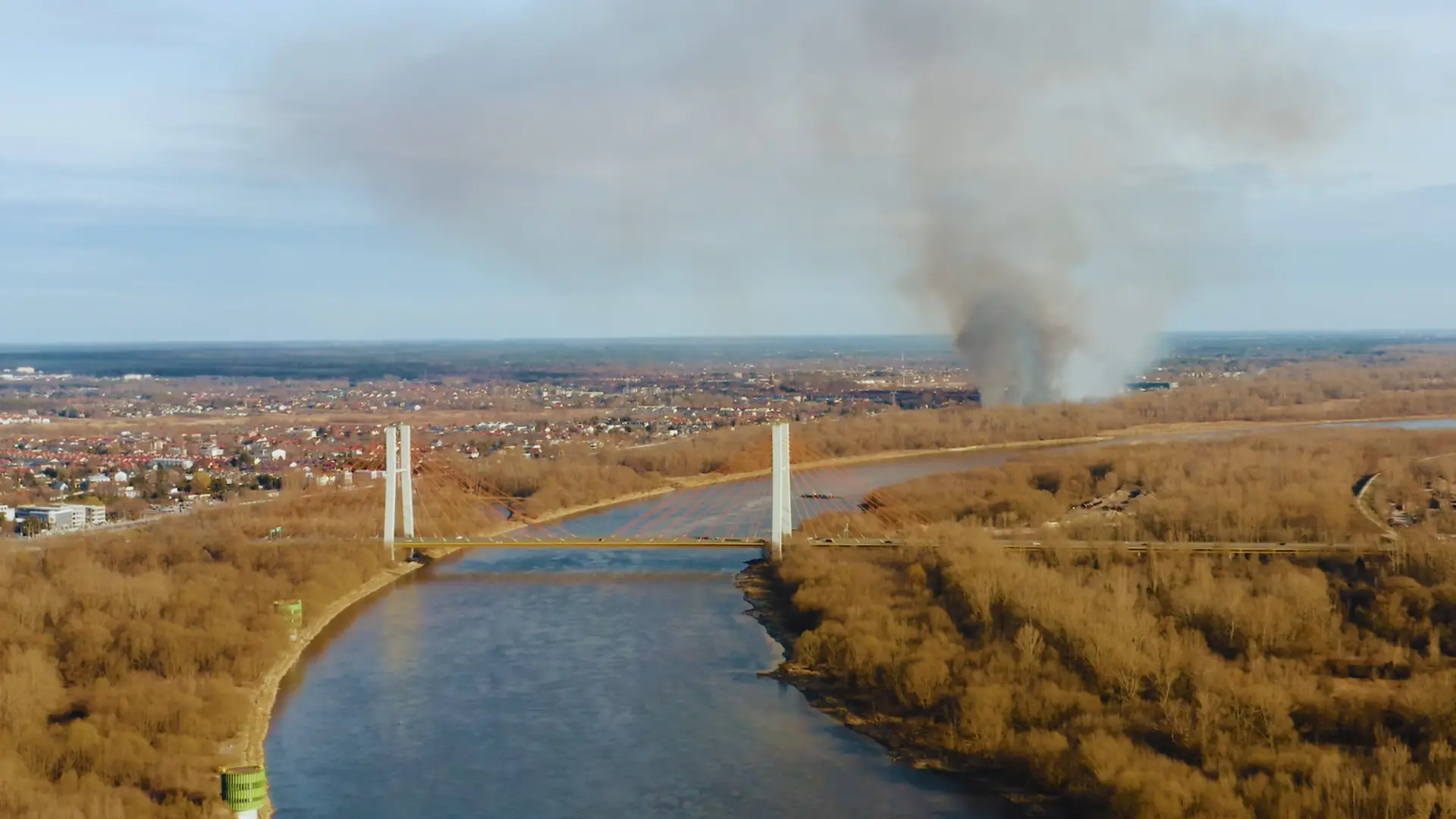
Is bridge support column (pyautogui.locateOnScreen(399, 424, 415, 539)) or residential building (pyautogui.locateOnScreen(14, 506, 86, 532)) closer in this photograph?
bridge support column (pyautogui.locateOnScreen(399, 424, 415, 539))

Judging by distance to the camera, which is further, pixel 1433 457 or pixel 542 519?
pixel 1433 457

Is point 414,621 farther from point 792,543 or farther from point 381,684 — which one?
point 792,543

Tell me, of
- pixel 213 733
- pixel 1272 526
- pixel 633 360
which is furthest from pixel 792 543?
pixel 633 360

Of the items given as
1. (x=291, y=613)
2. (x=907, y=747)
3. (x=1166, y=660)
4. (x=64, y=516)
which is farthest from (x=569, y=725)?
(x=64, y=516)

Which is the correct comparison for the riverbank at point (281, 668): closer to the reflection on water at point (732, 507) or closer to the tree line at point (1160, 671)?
the reflection on water at point (732, 507)

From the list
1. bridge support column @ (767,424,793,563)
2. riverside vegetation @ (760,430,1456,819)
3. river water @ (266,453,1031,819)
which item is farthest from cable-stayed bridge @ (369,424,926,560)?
riverside vegetation @ (760,430,1456,819)

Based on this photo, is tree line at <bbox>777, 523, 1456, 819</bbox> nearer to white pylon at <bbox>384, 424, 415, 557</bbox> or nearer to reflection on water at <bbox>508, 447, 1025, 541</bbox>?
reflection on water at <bbox>508, 447, 1025, 541</bbox>
